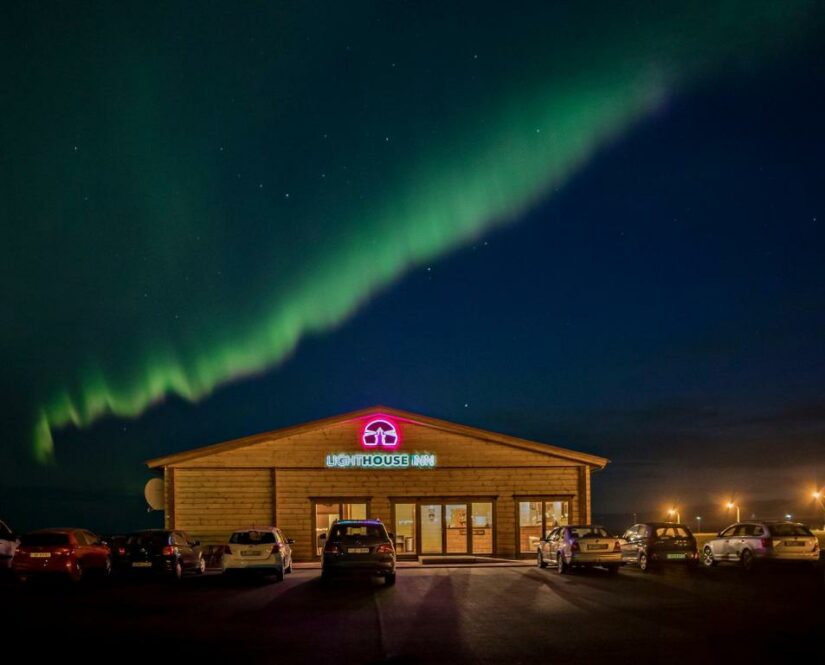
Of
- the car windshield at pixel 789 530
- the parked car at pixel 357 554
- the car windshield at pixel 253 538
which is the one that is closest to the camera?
the parked car at pixel 357 554

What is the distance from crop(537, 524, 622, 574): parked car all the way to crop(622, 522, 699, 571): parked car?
4.54 feet

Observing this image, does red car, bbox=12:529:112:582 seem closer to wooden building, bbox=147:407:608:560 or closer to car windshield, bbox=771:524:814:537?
wooden building, bbox=147:407:608:560

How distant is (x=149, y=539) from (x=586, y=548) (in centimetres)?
1142

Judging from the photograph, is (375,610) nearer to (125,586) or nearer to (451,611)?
(451,611)

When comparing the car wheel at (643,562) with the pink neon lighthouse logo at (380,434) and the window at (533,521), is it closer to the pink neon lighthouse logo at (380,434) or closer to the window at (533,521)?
the window at (533,521)

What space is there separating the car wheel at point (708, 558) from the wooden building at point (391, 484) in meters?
6.64

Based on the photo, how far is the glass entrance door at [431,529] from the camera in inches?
1336

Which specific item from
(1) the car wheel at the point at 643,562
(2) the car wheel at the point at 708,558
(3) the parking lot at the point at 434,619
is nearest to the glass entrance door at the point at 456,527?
(2) the car wheel at the point at 708,558

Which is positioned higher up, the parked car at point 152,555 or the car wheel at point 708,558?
the parked car at point 152,555

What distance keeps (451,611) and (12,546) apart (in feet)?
52.2

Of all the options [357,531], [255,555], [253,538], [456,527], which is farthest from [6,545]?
[456,527]

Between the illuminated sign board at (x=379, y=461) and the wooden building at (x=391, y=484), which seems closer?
the wooden building at (x=391, y=484)

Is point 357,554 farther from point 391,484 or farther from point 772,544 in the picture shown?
point 391,484

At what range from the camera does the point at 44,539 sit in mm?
22375
